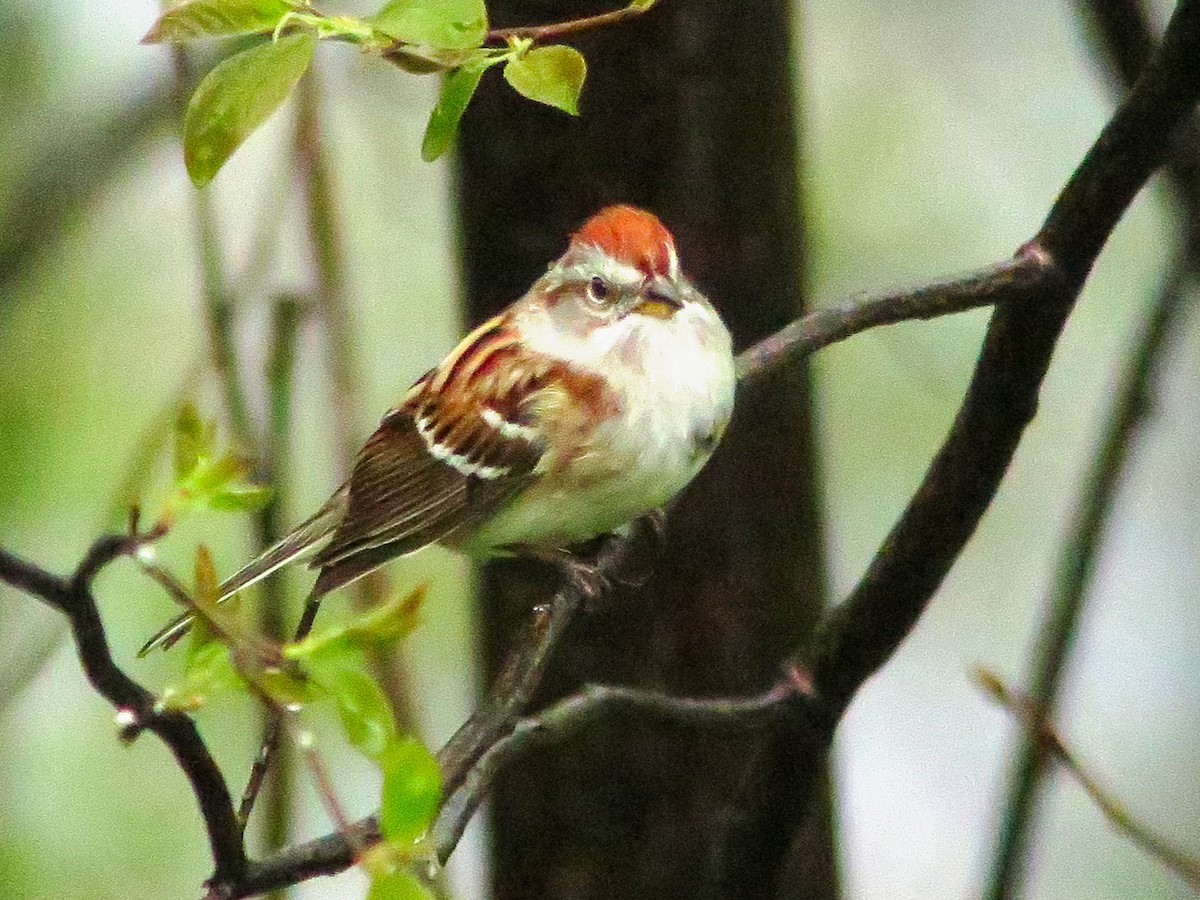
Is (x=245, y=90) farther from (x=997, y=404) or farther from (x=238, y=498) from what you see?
(x=997, y=404)

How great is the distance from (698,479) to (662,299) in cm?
18

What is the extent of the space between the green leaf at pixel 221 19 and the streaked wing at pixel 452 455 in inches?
27.3

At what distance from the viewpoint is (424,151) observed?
32.6 inches

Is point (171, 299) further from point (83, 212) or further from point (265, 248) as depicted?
point (265, 248)

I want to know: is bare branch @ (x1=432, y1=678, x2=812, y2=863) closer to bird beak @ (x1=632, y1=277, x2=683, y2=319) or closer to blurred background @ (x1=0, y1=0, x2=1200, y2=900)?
bird beak @ (x1=632, y1=277, x2=683, y2=319)

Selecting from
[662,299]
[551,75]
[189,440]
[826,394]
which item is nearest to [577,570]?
[662,299]

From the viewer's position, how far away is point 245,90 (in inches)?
28.7

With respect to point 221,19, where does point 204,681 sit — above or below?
below

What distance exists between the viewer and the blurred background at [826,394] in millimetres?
2004

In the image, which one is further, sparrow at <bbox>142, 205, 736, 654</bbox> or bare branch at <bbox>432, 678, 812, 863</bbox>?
sparrow at <bbox>142, 205, 736, 654</bbox>

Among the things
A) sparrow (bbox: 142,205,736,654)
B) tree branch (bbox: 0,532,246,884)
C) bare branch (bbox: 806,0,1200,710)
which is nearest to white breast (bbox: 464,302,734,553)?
sparrow (bbox: 142,205,736,654)

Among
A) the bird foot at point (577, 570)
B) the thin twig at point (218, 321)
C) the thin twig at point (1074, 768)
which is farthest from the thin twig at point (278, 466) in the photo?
the thin twig at point (1074, 768)

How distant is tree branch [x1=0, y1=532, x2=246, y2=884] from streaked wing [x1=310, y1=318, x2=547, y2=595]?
739 millimetres

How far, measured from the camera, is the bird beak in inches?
56.5
